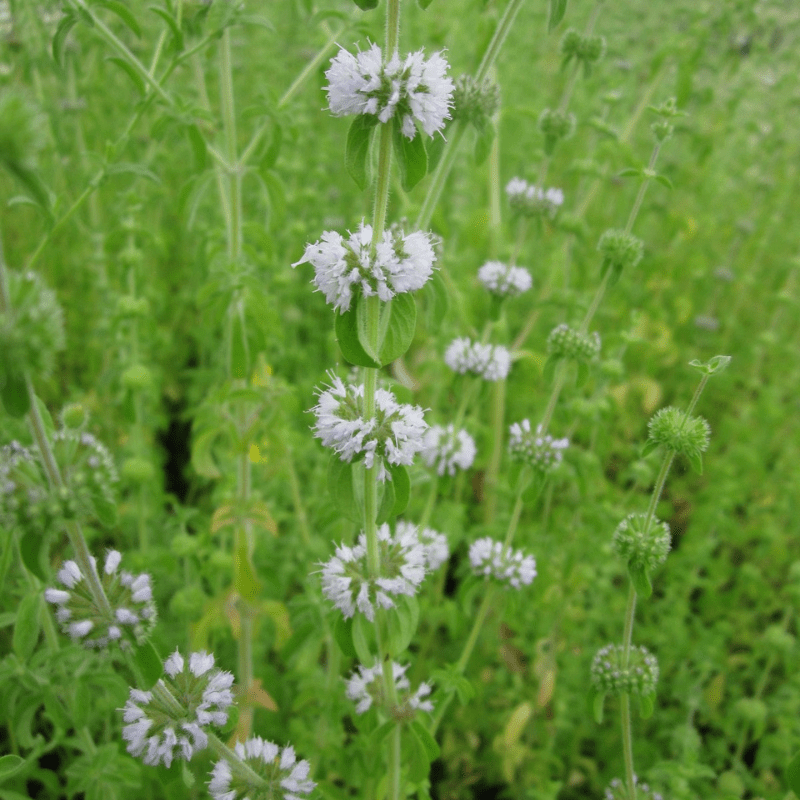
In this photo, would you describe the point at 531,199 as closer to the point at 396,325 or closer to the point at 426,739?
the point at 396,325

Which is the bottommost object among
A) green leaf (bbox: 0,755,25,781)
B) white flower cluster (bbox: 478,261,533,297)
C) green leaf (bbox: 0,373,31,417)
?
green leaf (bbox: 0,755,25,781)

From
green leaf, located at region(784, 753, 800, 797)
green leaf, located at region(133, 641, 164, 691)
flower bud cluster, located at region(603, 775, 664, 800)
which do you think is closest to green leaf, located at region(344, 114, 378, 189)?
green leaf, located at region(133, 641, 164, 691)

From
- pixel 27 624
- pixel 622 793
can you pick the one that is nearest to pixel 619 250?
pixel 622 793

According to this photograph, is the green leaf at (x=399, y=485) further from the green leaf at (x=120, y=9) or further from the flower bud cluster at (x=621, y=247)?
the green leaf at (x=120, y=9)

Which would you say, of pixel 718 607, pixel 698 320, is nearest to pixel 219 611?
pixel 718 607

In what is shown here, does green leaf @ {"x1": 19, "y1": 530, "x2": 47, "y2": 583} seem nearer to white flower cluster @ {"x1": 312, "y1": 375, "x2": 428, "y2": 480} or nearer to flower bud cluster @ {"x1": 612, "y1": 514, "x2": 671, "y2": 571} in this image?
white flower cluster @ {"x1": 312, "y1": 375, "x2": 428, "y2": 480}

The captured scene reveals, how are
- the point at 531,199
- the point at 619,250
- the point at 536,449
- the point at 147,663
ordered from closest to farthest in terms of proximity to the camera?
the point at 147,663 → the point at 619,250 → the point at 536,449 → the point at 531,199
